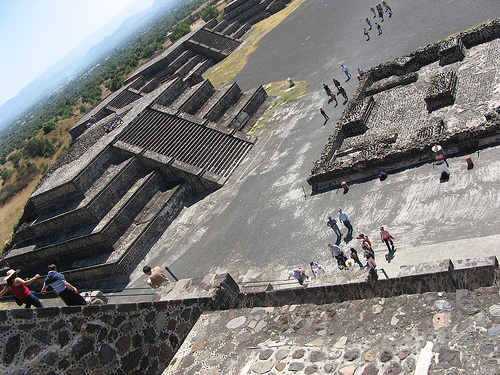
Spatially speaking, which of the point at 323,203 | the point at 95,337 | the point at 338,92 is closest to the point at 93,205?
the point at 323,203

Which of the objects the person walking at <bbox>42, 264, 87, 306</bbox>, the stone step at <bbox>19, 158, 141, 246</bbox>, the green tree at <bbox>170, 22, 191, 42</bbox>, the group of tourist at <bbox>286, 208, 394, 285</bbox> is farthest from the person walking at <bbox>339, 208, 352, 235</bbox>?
the green tree at <bbox>170, 22, 191, 42</bbox>

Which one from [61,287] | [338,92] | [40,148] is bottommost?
[338,92]

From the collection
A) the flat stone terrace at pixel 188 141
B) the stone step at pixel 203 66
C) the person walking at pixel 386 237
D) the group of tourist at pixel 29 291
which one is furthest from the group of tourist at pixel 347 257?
the stone step at pixel 203 66

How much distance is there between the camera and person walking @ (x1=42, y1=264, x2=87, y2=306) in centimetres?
837

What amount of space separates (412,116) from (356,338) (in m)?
13.6

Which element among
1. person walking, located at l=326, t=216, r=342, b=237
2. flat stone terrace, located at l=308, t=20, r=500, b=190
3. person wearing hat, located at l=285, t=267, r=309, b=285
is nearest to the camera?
person wearing hat, located at l=285, t=267, r=309, b=285

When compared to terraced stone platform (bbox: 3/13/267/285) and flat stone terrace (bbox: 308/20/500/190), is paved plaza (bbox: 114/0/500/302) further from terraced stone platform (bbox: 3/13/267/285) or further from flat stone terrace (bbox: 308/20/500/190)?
terraced stone platform (bbox: 3/13/267/285)

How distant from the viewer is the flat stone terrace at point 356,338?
12.9 feet

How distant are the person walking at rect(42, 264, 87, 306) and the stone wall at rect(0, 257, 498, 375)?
291 centimetres

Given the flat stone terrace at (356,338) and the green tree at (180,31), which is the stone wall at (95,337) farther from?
the green tree at (180,31)

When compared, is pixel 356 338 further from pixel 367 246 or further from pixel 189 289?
pixel 367 246

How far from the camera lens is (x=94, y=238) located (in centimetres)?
1797

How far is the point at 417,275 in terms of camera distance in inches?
257

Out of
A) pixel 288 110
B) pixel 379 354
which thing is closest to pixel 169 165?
pixel 288 110
